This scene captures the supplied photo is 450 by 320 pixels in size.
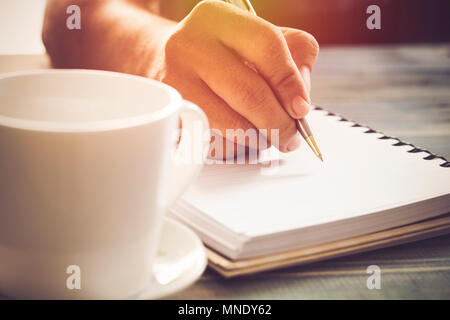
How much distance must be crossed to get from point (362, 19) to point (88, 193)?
4.71 ft

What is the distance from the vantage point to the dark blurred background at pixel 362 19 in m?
1.53

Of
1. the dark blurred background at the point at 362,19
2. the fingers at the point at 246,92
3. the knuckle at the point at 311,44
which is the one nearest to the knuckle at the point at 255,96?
the fingers at the point at 246,92

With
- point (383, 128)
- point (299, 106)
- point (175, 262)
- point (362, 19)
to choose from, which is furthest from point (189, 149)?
point (362, 19)

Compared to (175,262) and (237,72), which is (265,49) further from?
(175,262)

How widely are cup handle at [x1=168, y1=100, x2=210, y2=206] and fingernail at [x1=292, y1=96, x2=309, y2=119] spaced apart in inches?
6.5

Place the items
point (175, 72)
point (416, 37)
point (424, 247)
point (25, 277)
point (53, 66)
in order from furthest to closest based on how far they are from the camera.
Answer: point (416, 37)
point (53, 66)
point (175, 72)
point (424, 247)
point (25, 277)

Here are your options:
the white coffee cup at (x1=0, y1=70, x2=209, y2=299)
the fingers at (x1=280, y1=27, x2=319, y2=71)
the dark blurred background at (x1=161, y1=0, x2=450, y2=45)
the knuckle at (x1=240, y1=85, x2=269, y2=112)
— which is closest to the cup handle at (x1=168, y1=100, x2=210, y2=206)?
the white coffee cup at (x1=0, y1=70, x2=209, y2=299)

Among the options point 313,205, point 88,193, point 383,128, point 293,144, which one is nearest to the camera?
point 88,193

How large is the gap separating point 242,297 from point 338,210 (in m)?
0.11

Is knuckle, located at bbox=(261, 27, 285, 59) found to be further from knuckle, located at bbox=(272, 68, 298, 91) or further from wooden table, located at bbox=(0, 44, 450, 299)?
wooden table, located at bbox=(0, 44, 450, 299)

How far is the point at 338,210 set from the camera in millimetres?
404

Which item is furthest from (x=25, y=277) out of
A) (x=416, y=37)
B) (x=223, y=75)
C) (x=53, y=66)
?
(x=416, y=37)

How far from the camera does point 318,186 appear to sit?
455mm
